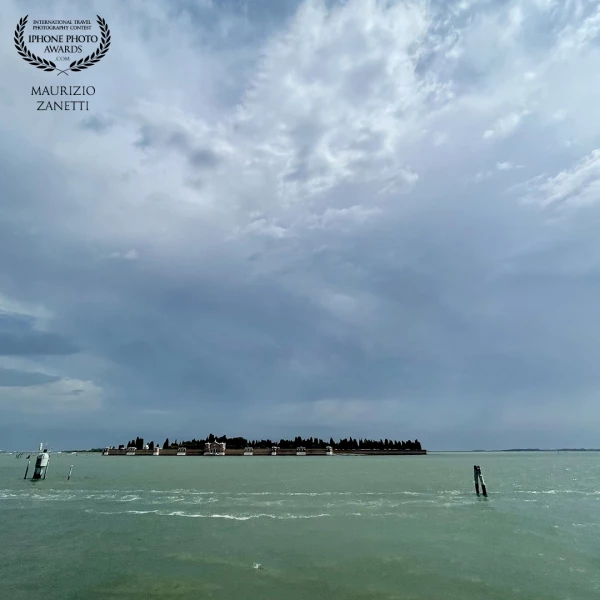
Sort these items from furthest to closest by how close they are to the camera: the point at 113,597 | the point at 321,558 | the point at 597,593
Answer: the point at 321,558, the point at 597,593, the point at 113,597

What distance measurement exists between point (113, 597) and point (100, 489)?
51252 mm

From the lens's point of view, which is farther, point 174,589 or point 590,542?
point 590,542

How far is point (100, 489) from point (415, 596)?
58045 mm

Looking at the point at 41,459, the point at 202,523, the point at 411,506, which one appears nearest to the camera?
the point at 202,523

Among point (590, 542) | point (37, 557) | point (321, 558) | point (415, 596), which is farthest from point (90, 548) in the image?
point (590, 542)

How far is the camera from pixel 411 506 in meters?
47.4

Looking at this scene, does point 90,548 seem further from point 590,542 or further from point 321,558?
point 590,542

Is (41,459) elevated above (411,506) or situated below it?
above

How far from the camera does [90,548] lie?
30.4 metres

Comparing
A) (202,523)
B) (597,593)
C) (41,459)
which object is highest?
(41,459)

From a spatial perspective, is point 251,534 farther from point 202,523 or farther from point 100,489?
point 100,489

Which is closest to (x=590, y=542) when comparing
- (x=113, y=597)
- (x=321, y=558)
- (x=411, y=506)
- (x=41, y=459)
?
(x=411, y=506)

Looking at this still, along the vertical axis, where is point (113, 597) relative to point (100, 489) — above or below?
below

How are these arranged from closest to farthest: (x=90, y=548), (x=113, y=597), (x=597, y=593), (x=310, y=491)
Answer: (x=113, y=597) < (x=597, y=593) < (x=90, y=548) < (x=310, y=491)
